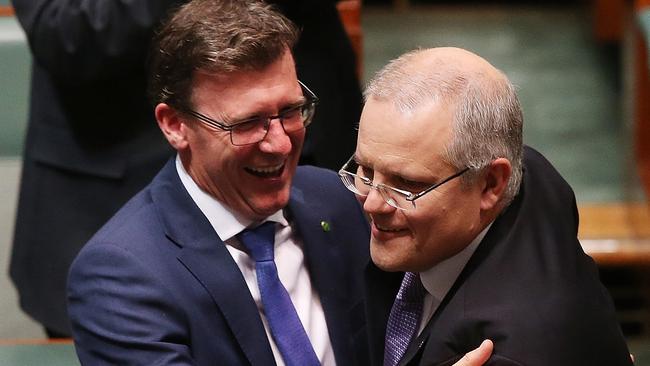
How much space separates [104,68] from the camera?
2.15 metres

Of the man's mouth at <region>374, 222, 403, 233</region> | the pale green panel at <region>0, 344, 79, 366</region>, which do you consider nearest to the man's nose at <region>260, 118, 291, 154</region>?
the man's mouth at <region>374, 222, 403, 233</region>

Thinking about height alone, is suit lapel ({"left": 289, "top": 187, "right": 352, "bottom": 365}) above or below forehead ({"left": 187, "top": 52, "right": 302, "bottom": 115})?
below

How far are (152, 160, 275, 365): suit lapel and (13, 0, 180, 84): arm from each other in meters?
0.46

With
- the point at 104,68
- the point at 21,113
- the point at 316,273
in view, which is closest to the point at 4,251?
the point at 21,113

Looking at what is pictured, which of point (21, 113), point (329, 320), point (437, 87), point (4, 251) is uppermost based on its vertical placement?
point (437, 87)

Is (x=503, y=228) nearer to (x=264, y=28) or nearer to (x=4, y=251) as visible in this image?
(x=264, y=28)

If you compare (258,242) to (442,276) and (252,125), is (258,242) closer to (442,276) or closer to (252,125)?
(252,125)

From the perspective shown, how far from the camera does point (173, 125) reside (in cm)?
178

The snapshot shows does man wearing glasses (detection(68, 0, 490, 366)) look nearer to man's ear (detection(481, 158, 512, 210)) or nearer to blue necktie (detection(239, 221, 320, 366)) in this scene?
blue necktie (detection(239, 221, 320, 366))

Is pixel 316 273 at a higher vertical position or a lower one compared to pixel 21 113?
higher

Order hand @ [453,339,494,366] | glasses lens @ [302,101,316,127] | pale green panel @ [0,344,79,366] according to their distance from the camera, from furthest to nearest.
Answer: pale green panel @ [0,344,79,366]
glasses lens @ [302,101,316,127]
hand @ [453,339,494,366]

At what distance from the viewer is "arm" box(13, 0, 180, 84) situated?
211cm

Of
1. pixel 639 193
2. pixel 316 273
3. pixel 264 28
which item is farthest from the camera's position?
pixel 639 193

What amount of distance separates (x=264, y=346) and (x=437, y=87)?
432 millimetres
